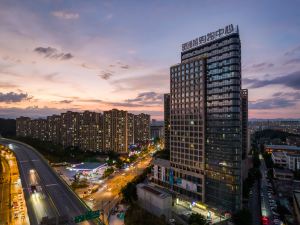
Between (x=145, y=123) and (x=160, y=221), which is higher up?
(x=145, y=123)

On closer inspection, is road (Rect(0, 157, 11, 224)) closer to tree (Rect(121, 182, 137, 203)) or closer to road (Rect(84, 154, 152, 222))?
road (Rect(84, 154, 152, 222))

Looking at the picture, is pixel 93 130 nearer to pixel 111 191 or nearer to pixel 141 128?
pixel 141 128

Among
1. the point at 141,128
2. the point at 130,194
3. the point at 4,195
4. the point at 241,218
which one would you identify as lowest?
the point at 4,195

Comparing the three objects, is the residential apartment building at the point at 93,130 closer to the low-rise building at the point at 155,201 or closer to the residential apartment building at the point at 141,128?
the residential apartment building at the point at 141,128

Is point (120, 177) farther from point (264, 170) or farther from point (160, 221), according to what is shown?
point (264, 170)

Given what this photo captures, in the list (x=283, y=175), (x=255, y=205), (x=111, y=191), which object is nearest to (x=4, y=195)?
(x=111, y=191)

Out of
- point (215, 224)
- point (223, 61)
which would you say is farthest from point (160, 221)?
point (223, 61)

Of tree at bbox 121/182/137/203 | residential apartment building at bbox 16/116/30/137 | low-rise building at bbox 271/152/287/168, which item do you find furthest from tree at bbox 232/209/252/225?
residential apartment building at bbox 16/116/30/137
